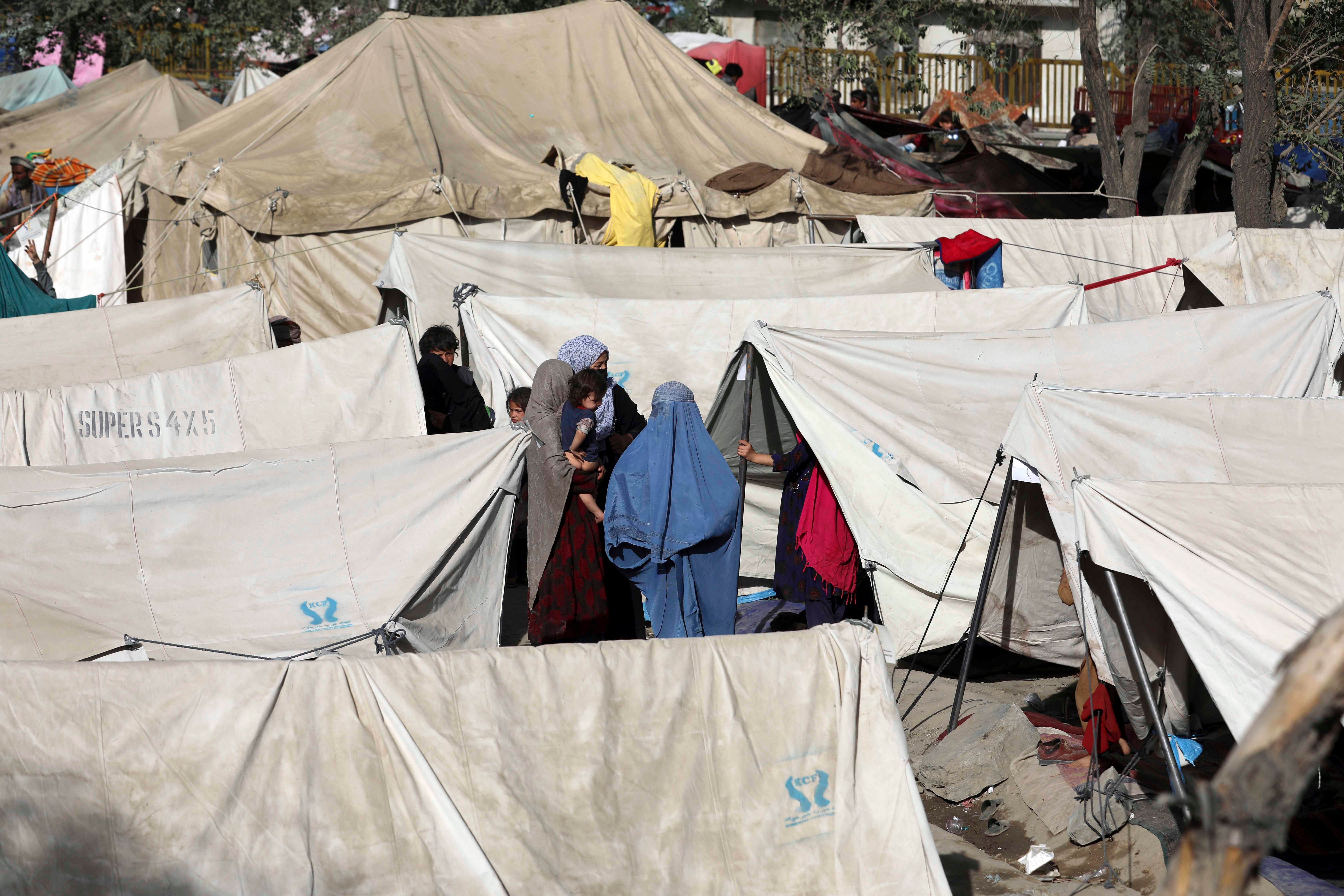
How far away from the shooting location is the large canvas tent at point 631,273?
8.06 m

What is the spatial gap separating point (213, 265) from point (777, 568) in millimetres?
6576

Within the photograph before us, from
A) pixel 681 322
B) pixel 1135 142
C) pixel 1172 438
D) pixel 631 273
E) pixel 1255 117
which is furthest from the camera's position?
pixel 1135 142

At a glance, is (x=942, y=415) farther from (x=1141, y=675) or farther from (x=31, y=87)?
(x=31, y=87)

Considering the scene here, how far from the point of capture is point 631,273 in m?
8.49

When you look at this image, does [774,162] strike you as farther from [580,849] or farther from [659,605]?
[580,849]

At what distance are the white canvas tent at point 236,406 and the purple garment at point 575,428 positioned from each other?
1466 mm

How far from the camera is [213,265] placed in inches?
413

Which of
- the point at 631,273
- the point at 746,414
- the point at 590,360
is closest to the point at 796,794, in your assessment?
the point at 590,360

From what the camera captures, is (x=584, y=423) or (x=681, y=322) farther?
(x=681, y=322)

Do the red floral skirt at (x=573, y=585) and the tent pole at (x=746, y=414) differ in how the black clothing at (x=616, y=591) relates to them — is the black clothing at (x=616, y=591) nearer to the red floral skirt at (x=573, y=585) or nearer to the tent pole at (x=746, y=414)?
the red floral skirt at (x=573, y=585)

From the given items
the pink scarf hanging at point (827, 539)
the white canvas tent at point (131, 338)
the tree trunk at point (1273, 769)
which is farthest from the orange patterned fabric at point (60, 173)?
the tree trunk at point (1273, 769)

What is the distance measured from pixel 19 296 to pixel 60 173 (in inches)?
138

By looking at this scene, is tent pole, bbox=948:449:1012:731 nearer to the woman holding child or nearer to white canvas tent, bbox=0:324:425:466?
the woman holding child

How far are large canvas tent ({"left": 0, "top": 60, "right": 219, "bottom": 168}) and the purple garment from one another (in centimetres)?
1130
